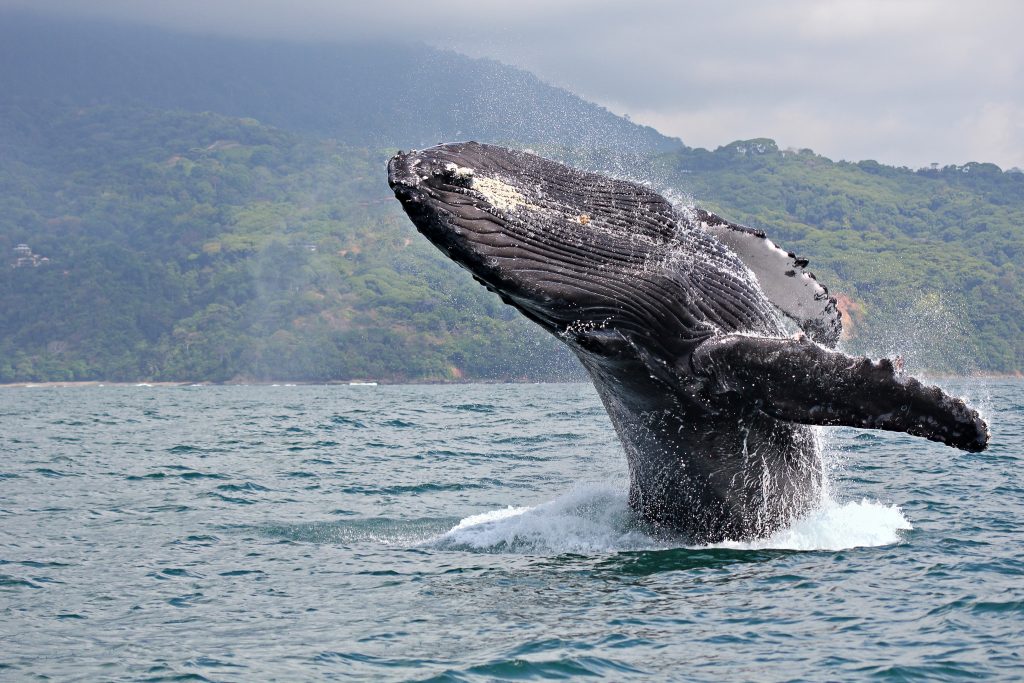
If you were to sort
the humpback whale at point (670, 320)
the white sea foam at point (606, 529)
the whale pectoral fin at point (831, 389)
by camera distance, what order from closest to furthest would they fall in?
the whale pectoral fin at point (831, 389) → the humpback whale at point (670, 320) → the white sea foam at point (606, 529)

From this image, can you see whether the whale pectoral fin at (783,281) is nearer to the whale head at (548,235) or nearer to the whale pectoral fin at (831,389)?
the whale head at (548,235)

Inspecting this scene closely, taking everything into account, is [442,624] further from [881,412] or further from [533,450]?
[533,450]

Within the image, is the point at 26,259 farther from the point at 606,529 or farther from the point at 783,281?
the point at 783,281

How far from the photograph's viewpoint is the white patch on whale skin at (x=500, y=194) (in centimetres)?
677

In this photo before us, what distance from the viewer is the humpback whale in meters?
6.56

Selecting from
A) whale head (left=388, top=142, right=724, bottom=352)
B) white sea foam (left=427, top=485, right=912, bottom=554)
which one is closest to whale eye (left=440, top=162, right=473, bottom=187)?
whale head (left=388, top=142, right=724, bottom=352)

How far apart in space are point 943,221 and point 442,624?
453 ft

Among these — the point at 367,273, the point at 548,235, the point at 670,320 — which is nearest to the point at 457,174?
the point at 548,235

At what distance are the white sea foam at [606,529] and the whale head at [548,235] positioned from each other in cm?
213

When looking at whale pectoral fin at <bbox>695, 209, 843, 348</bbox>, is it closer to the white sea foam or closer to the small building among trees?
the white sea foam

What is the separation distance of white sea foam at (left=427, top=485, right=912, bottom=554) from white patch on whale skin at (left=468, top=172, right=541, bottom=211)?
2.81 meters

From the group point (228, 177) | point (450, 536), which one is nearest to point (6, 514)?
point (450, 536)

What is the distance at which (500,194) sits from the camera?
685 cm

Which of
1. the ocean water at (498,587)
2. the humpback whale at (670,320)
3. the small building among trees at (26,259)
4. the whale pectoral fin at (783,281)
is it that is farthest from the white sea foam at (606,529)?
the small building among trees at (26,259)
